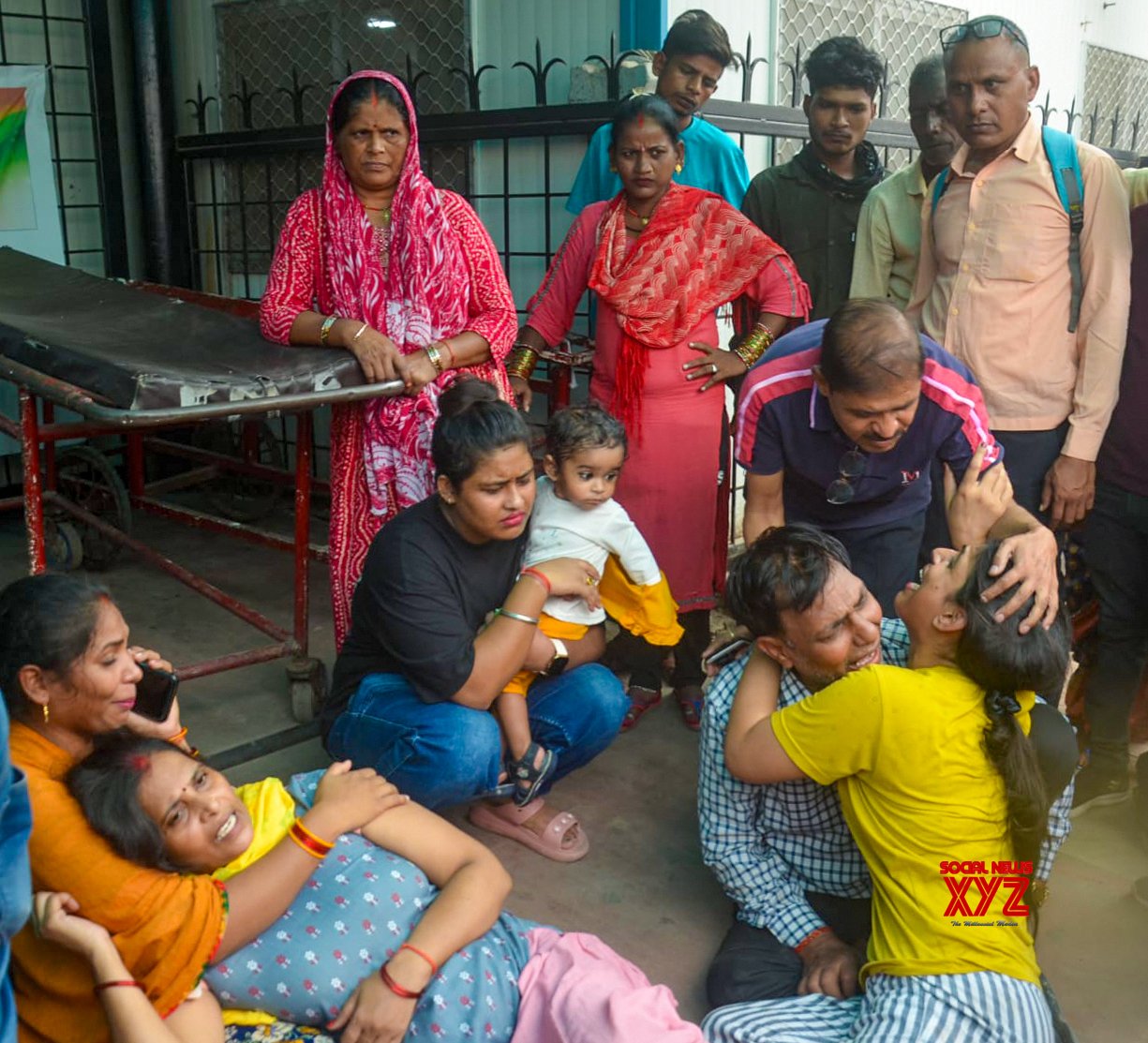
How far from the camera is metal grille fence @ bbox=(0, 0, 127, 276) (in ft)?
17.9

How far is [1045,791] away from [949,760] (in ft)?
0.60

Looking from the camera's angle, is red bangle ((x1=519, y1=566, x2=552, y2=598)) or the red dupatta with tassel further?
the red dupatta with tassel

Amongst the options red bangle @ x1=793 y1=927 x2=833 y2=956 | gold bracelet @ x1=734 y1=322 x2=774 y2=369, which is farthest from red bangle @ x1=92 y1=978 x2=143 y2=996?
gold bracelet @ x1=734 y1=322 x2=774 y2=369

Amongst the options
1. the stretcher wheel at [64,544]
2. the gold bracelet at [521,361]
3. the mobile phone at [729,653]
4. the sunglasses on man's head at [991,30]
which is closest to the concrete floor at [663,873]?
the mobile phone at [729,653]

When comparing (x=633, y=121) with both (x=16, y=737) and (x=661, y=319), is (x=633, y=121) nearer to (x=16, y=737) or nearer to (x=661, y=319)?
(x=661, y=319)

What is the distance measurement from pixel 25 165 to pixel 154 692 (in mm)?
4458

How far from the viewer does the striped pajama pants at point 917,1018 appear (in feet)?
6.02

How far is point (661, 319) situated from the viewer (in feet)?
11.0

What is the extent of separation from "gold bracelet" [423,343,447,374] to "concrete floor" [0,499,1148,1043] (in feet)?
3.76

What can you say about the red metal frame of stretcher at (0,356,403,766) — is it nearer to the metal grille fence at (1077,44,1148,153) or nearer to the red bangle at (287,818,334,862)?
the red bangle at (287,818,334,862)

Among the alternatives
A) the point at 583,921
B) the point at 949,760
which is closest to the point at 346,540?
the point at 583,921

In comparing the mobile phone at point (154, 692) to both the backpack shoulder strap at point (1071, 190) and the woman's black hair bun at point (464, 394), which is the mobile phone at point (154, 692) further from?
the backpack shoulder strap at point (1071, 190)

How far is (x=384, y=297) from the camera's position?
3.23m

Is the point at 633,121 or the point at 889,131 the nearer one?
the point at 633,121
